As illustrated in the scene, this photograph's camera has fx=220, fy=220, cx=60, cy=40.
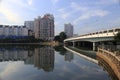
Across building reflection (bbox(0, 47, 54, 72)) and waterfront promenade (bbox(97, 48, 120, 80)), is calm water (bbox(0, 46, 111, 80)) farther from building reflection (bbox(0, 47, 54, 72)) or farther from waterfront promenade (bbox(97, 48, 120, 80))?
waterfront promenade (bbox(97, 48, 120, 80))

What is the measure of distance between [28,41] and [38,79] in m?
170

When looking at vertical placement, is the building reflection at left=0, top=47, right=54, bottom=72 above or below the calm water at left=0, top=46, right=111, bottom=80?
above

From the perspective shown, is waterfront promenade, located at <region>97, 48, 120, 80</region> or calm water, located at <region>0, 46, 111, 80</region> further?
calm water, located at <region>0, 46, 111, 80</region>

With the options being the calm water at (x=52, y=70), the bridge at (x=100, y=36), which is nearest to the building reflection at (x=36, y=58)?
the calm water at (x=52, y=70)

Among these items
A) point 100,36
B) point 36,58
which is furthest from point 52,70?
point 100,36

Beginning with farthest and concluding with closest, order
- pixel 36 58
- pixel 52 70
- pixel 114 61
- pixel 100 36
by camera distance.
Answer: pixel 100 36, pixel 36 58, pixel 52 70, pixel 114 61

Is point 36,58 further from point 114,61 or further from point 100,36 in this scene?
point 114,61

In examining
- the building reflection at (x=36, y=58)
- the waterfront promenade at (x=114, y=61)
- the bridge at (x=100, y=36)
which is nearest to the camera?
the waterfront promenade at (x=114, y=61)

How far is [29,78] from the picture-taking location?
2555 cm

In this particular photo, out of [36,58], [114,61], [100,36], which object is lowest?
[36,58]

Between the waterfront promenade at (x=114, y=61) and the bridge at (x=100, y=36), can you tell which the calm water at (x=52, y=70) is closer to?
the waterfront promenade at (x=114, y=61)

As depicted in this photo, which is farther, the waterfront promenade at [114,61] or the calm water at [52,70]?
the calm water at [52,70]

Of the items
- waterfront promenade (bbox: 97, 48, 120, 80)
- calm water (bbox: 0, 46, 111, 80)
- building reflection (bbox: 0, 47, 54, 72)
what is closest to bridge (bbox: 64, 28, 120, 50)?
calm water (bbox: 0, 46, 111, 80)

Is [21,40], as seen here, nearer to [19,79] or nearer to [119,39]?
[119,39]
